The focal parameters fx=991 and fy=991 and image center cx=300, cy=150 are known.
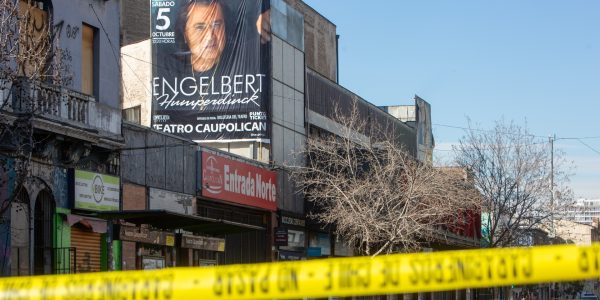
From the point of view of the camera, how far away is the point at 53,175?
20.9m

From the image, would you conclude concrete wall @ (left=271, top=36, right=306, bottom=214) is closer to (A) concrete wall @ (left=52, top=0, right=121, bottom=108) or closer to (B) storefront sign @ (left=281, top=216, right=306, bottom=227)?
(B) storefront sign @ (left=281, top=216, right=306, bottom=227)

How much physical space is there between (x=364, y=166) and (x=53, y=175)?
1706 centimetres

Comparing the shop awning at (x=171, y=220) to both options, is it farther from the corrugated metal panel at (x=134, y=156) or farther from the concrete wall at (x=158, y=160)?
the concrete wall at (x=158, y=160)

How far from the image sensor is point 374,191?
1363 inches

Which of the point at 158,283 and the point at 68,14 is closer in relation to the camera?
the point at 158,283

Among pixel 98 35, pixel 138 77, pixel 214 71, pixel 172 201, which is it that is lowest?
pixel 172 201

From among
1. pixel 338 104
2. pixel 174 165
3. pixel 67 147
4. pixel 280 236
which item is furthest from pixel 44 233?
pixel 338 104

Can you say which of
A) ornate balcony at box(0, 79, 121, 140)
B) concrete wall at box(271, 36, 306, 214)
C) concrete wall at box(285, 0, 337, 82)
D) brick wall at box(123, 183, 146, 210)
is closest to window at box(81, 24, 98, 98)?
ornate balcony at box(0, 79, 121, 140)

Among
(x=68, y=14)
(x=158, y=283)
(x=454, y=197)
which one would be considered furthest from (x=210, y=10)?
(x=158, y=283)

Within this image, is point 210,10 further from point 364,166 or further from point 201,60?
point 364,166

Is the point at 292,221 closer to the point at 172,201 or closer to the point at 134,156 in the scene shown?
the point at 172,201

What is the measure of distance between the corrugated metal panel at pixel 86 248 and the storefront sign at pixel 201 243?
268cm

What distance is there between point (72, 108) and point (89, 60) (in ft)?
7.65

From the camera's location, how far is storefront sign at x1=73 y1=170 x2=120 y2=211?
21734mm
